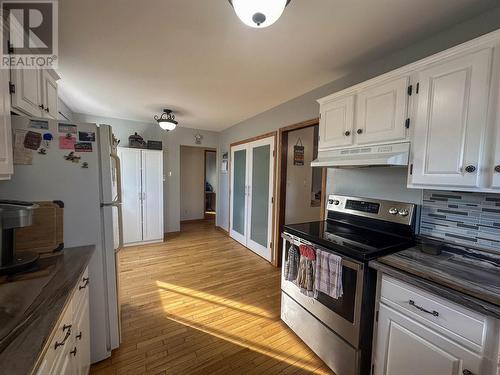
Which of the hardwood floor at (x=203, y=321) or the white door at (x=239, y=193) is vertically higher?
the white door at (x=239, y=193)

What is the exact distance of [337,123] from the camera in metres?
1.87

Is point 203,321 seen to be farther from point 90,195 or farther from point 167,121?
point 167,121

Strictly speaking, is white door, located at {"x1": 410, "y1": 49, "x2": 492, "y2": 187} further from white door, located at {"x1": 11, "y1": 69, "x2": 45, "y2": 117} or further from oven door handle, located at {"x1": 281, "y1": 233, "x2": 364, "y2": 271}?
white door, located at {"x1": 11, "y1": 69, "x2": 45, "y2": 117}

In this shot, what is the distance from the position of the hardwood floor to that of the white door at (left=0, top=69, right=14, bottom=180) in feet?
4.77

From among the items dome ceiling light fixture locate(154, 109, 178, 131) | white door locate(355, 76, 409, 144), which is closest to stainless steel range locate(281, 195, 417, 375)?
Answer: white door locate(355, 76, 409, 144)

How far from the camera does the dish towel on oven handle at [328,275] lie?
4.74ft

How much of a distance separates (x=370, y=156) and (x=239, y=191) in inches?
119

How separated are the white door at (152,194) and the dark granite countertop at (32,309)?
282 cm

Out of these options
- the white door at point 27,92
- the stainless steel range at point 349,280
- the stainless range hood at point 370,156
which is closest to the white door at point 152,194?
the white door at point 27,92

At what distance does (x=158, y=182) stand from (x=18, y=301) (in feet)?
10.9

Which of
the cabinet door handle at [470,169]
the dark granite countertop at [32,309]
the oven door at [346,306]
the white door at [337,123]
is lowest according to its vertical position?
the oven door at [346,306]

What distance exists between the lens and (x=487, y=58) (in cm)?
110

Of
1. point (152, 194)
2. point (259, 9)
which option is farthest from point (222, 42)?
point (152, 194)

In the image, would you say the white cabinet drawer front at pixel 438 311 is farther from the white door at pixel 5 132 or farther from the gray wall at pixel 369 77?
the white door at pixel 5 132
